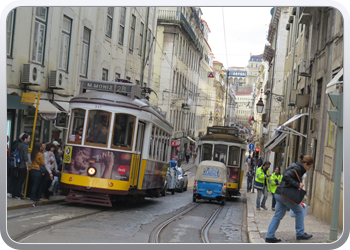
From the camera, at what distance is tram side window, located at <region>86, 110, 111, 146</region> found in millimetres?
10420

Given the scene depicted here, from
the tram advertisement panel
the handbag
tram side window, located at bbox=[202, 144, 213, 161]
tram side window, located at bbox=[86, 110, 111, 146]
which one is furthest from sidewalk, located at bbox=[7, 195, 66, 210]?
tram side window, located at bbox=[202, 144, 213, 161]

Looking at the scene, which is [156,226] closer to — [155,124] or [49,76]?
[155,124]

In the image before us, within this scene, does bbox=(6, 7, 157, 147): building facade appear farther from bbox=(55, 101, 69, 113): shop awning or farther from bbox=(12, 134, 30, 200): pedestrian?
bbox=(12, 134, 30, 200): pedestrian

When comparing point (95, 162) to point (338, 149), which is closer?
point (338, 149)

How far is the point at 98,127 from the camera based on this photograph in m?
10.5

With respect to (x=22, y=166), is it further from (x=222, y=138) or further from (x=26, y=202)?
(x=222, y=138)

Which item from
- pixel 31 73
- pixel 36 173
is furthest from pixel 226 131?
pixel 31 73

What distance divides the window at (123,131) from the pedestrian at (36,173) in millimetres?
1749

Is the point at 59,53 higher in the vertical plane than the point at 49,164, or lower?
higher

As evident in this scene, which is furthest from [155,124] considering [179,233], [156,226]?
[179,233]

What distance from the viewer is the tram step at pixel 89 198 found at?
10586 millimetres

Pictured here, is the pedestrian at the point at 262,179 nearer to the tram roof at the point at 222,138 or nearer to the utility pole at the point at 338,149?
the tram roof at the point at 222,138

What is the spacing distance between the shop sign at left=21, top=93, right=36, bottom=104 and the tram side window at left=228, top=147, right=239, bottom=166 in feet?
41.8

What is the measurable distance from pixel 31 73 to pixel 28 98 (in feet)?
5.45
